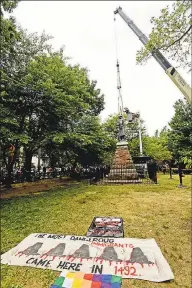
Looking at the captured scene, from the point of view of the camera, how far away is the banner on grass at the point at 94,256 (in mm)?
4254

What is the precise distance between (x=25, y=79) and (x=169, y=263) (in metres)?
12.6

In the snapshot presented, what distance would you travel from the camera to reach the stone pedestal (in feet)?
55.1

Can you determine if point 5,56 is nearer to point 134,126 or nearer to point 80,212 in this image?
point 80,212

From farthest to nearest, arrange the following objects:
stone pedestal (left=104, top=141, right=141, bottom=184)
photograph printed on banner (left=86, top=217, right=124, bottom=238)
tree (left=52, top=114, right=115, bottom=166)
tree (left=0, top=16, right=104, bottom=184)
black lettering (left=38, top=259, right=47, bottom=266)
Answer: stone pedestal (left=104, top=141, right=141, bottom=184), tree (left=52, top=114, right=115, bottom=166), tree (left=0, top=16, right=104, bottom=184), photograph printed on banner (left=86, top=217, right=124, bottom=238), black lettering (left=38, top=259, right=47, bottom=266)

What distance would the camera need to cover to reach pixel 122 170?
1728cm

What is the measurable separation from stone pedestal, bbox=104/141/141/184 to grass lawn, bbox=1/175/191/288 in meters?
4.67

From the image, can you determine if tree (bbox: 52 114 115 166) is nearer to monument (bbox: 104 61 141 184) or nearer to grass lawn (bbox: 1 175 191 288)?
monument (bbox: 104 61 141 184)

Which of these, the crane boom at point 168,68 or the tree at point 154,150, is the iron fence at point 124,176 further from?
the tree at point 154,150

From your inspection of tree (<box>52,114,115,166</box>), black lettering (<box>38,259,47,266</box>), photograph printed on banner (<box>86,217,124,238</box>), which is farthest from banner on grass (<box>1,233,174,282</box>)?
tree (<box>52,114,115,166</box>)

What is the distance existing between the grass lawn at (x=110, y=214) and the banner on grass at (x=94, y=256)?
0.21 metres

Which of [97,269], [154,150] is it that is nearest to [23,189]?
[97,269]

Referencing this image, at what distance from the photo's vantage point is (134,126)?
34.0 metres

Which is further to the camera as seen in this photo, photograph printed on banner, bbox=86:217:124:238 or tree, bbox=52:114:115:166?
tree, bbox=52:114:115:166

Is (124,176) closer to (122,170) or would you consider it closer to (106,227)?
(122,170)
